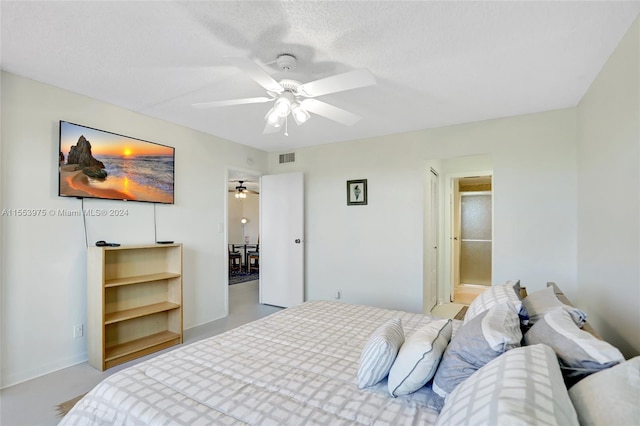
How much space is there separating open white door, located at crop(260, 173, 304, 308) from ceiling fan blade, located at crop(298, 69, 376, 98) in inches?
102

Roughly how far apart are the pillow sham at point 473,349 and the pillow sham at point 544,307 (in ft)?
1.12

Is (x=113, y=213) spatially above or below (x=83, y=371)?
above

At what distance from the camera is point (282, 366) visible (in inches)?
63.6

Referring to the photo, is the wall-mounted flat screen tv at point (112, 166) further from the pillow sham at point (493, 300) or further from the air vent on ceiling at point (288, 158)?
the pillow sham at point (493, 300)

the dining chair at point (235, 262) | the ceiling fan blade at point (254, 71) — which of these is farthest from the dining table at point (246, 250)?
the ceiling fan blade at point (254, 71)

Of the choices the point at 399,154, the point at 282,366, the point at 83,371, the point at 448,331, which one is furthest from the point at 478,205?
the point at 83,371

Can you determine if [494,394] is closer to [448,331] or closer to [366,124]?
[448,331]

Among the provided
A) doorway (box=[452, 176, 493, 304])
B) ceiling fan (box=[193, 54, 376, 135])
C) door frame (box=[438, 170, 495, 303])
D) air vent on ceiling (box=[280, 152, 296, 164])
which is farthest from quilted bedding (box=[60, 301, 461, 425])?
doorway (box=[452, 176, 493, 304])

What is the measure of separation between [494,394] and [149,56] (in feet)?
8.70

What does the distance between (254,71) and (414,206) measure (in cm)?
275

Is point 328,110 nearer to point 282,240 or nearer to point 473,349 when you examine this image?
point 473,349

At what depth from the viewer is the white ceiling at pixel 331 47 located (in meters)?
1.68

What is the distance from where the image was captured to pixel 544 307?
5.49ft

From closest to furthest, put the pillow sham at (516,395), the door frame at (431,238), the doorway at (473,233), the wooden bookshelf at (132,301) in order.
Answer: the pillow sham at (516,395)
the wooden bookshelf at (132,301)
the door frame at (431,238)
the doorway at (473,233)
